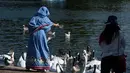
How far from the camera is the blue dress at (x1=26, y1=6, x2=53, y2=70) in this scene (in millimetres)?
12273

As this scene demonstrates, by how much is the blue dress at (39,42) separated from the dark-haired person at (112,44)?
2690 mm

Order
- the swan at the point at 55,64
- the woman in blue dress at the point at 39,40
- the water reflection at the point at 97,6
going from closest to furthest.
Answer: the woman in blue dress at the point at 39,40
the swan at the point at 55,64
the water reflection at the point at 97,6

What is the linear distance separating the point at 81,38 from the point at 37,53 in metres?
20.7

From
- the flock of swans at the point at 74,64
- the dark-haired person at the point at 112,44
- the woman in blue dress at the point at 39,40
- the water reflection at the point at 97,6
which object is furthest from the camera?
the water reflection at the point at 97,6

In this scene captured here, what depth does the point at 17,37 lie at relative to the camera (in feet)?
110

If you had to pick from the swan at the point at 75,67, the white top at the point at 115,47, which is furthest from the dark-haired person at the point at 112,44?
the swan at the point at 75,67

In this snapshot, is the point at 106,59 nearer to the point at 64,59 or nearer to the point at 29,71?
the point at 29,71

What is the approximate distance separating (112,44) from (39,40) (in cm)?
290

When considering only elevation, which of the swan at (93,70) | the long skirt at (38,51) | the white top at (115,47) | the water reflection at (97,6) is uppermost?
the white top at (115,47)

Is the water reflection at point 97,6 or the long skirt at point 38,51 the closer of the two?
the long skirt at point 38,51

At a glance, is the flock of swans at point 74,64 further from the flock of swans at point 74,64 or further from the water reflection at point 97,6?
the water reflection at point 97,6

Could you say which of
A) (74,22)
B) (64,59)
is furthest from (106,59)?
(74,22)

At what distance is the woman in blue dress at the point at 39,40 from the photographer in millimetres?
12266

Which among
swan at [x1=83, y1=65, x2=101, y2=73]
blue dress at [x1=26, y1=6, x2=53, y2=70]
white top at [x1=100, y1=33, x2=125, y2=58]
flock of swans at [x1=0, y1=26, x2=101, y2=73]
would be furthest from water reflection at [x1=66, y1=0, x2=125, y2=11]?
white top at [x1=100, y1=33, x2=125, y2=58]
